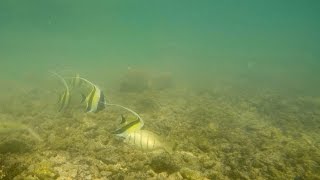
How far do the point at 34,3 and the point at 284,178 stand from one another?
67.6m

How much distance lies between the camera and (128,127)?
145 inches

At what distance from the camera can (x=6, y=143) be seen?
4582 millimetres

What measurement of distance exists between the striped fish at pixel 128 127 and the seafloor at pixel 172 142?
0.75 metres

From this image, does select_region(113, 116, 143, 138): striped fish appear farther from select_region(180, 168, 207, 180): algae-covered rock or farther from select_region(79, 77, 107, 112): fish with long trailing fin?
select_region(180, 168, 207, 180): algae-covered rock

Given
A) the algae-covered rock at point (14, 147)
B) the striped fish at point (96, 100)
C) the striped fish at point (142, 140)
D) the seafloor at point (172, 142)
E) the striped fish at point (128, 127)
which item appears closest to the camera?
the striped fish at point (128, 127)

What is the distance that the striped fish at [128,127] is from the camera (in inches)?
143

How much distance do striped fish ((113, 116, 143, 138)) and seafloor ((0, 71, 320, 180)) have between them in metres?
0.75

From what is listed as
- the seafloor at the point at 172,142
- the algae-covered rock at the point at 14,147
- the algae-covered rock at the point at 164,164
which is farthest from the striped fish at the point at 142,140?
the algae-covered rock at the point at 14,147

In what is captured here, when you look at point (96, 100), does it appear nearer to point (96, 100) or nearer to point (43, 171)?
point (96, 100)

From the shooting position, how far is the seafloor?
427 centimetres

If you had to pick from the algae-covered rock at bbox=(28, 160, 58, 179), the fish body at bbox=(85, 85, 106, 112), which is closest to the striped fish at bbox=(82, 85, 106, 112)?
the fish body at bbox=(85, 85, 106, 112)

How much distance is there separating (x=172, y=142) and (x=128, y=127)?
75.0 inches

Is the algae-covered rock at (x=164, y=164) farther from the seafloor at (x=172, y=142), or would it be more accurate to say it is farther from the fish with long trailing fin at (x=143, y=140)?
the fish with long trailing fin at (x=143, y=140)

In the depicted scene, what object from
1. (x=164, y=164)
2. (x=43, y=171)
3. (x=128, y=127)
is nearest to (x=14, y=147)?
(x=43, y=171)
